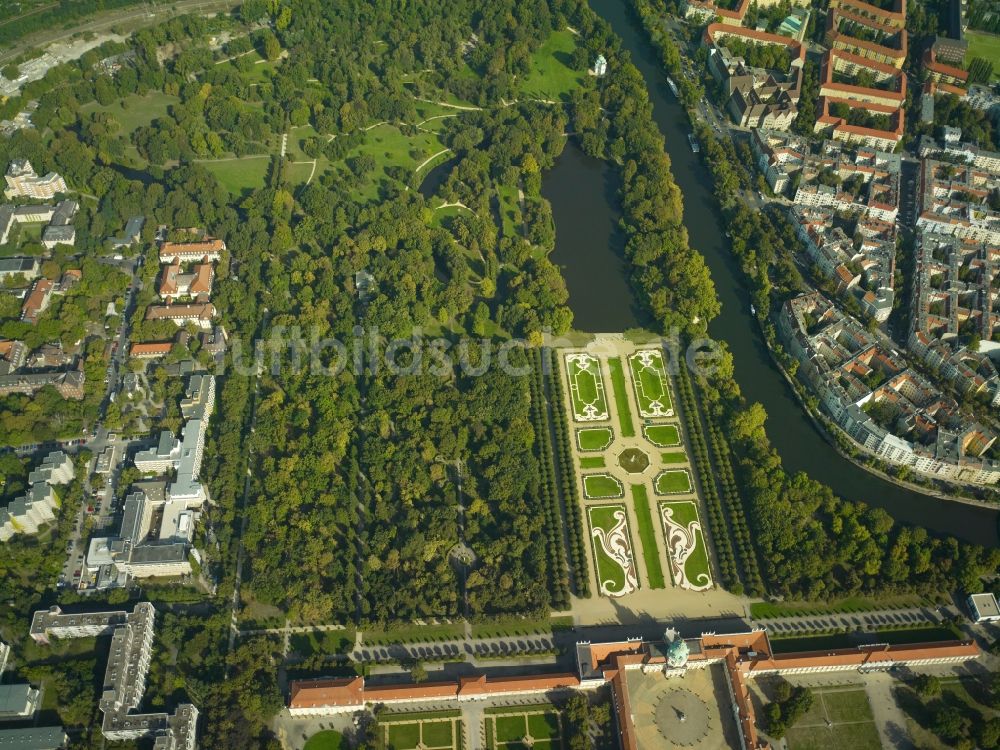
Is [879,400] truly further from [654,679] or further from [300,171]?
[300,171]

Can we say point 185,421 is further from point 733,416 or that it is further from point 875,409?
point 875,409

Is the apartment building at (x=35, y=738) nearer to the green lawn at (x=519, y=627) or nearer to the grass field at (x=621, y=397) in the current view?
the green lawn at (x=519, y=627)

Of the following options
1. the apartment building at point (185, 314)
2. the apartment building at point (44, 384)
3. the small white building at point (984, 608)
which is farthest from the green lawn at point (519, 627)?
A: the apartment building at point (44, 384)

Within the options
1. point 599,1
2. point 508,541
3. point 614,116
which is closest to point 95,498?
point 508,541

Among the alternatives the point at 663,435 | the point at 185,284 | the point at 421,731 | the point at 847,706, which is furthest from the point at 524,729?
the point at 185,284

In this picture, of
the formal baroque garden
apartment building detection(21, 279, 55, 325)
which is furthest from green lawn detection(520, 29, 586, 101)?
apartment building detection(21, 279, 55, 325)
